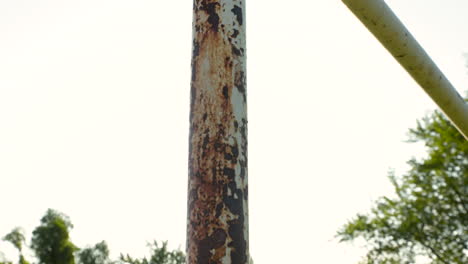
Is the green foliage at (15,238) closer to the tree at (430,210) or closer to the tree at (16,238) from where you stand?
the tree at (16,238)

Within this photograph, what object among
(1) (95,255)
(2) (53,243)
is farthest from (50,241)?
(1) (95,255)

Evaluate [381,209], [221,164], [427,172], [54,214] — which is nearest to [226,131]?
[221,164]

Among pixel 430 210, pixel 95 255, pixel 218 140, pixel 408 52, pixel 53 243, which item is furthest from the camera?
pixel 95 255

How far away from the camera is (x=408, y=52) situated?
1.48 metres

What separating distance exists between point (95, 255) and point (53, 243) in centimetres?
1474

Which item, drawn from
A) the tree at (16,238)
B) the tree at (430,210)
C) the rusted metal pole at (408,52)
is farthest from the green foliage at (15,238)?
the rusted metal pole at (408,52)

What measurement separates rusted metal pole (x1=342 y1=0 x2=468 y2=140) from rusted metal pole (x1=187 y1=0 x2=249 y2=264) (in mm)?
453

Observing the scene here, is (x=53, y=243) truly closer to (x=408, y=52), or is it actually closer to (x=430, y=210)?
(x=430, y=210)

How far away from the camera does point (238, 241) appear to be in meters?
0.88

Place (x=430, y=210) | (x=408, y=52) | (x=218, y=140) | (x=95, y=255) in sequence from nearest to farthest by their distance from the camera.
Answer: (x=218, y=140), (x=408, y=52), (x=430, y=210), (x=95, y=255)

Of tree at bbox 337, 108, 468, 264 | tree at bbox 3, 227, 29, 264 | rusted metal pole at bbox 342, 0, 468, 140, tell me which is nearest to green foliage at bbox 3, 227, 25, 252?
tree at bbox 3, 227, 29, 264

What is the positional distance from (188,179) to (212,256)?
18cm

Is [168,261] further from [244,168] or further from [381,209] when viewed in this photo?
[244,168]

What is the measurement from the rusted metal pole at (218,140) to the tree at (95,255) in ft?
206
